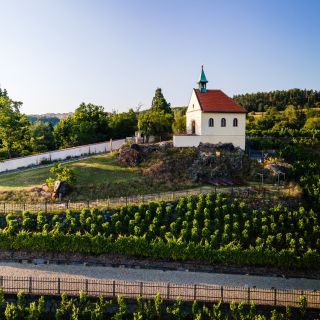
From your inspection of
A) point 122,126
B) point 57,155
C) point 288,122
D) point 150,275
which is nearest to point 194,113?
point 122,126

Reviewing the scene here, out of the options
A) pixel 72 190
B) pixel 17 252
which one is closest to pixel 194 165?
pixel 72 190

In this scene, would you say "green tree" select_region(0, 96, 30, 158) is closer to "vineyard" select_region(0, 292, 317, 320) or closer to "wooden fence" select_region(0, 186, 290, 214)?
"wooden fence" select_region(0, 186, 290, 214)

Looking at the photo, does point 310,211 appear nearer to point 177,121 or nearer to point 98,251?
point 98,251

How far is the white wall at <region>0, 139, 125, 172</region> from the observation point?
127 feet

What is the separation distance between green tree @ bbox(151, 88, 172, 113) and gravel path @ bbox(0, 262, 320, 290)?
133 ft

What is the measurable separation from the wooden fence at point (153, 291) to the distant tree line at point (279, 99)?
91021 millimetres

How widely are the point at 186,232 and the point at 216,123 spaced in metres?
17.8

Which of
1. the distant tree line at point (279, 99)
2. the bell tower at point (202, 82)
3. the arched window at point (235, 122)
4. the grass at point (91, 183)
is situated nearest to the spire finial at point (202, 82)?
the bell tower at point (202, 82)

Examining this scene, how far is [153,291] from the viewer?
1873cm

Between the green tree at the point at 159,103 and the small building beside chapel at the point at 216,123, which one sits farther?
the green tree at the point at 159,103

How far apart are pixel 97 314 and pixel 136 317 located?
5.30 feet

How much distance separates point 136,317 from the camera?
16.4 metres

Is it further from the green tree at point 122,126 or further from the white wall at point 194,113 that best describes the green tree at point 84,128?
the white wall at point 194,113

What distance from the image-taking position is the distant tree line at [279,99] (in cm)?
10681
